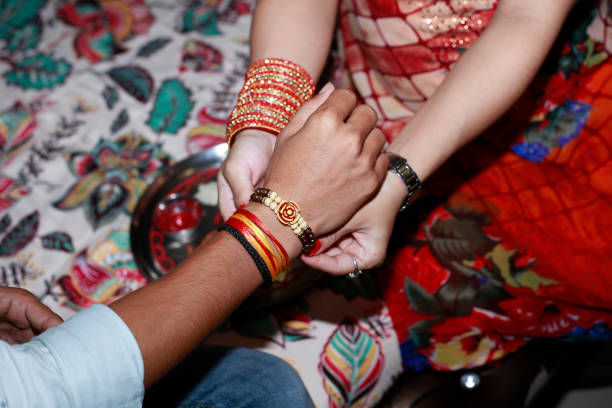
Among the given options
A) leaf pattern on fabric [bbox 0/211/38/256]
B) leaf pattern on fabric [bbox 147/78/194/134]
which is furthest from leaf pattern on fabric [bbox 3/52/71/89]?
leaf pattern on fabric [bbox 0/211/38/256]

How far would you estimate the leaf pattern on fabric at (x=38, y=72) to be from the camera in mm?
1659

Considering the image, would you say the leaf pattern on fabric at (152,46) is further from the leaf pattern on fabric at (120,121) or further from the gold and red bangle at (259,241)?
the gold and red bangle at (259,241)

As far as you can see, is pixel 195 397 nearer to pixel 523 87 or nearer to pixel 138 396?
pixel 138 396

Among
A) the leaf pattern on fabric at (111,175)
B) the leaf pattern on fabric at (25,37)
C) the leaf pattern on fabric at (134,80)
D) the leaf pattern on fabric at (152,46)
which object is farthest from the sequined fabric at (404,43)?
the leaf pattern on fabric at (25,37)

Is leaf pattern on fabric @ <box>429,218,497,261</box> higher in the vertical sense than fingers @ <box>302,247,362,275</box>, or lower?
lower

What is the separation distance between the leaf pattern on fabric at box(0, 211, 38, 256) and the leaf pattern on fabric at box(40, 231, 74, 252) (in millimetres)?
41

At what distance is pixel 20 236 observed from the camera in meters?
1.26

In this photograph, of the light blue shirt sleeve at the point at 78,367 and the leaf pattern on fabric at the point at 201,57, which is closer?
the light blue shirt sleeve at the point at 78,367

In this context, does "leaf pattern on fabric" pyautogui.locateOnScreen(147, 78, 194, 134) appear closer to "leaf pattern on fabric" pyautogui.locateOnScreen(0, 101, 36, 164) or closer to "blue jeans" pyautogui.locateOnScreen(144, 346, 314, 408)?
"leaf pattern on fabric" pyautogui.locateOnScreen(0, 101, 36, 164)

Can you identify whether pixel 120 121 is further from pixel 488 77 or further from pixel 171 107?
pixel 488 77

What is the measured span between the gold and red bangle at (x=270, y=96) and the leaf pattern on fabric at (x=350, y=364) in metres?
0.44

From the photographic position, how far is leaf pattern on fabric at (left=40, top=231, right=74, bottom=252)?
1239mm

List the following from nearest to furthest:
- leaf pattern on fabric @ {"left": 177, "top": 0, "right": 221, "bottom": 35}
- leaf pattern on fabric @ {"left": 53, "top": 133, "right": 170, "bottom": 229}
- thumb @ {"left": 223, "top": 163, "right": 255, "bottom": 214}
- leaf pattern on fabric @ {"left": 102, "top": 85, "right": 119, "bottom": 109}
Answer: thumb @ {"left": 223, "top": 163, "right": 255, "bottom": 214}, leaf pattern on fabric @ {"left": 53, "top": 133, "right": 170, "bottom": 229}, leaf pattern on fabric @ {"left": 102, "top": 85, "right": 119, "bottom": 109}, leaf pattern on fabric @ {"left": 177, "top": 0, "right": 221, "bottom": 35}

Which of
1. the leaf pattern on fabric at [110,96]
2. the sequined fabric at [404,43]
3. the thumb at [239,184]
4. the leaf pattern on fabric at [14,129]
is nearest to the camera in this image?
the thumb at [239,184]
